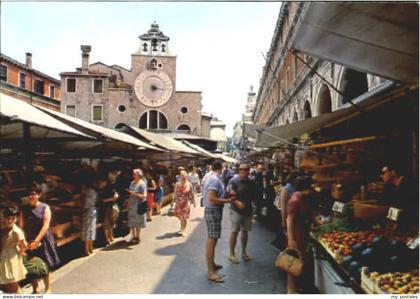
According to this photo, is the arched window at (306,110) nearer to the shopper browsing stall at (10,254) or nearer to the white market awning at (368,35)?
the white market awning at (368,35)

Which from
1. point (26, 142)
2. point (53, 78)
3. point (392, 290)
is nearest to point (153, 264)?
point (26, 142)

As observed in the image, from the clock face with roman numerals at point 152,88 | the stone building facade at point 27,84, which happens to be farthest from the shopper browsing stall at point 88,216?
the clock face with roman numerals at point 152,88

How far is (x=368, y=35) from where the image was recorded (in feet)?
11.1

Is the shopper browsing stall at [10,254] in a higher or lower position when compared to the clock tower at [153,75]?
lower

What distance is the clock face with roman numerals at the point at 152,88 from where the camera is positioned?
125 feet

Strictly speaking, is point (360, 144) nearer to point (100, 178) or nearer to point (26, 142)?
point (100, 178)

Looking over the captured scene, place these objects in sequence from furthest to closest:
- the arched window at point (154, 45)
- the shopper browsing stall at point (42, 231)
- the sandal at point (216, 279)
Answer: the arched window at point (154, 45) < the sandal at point (216, 279) < the shopper browsing stall at point (42, 231)

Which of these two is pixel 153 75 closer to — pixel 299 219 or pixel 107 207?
pixel 107 207

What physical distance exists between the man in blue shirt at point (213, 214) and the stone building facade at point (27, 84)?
82.2 feet

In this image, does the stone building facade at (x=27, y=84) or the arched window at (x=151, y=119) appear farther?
the arched window at (x=151, y=119)

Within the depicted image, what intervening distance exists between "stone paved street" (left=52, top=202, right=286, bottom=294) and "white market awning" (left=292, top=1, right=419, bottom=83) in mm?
3455

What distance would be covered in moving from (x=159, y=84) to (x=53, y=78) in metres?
13.6

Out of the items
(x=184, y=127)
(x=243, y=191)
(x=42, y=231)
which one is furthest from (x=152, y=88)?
(x=42, y=231)

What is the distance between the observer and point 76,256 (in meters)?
6.69
